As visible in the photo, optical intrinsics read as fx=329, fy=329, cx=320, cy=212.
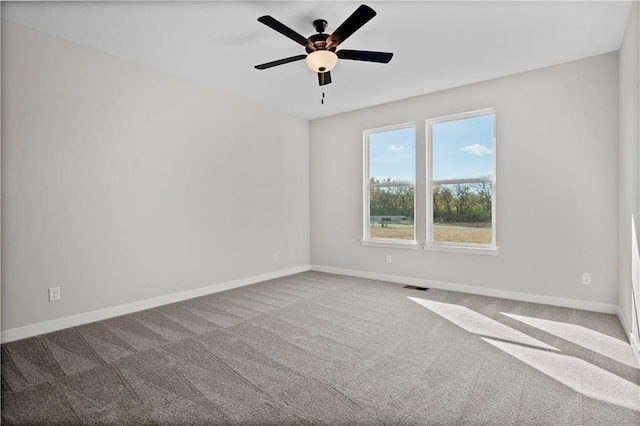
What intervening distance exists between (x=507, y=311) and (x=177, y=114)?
4433 mm

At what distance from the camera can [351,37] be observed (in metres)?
3.13

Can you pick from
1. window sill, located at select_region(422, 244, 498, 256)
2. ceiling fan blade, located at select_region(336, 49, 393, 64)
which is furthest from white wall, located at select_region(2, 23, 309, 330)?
window sill, located at select_region(422, 244, 498, 256)

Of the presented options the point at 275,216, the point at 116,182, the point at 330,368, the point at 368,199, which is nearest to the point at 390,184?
the point at 368,199

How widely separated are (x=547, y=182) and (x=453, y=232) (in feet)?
4.10

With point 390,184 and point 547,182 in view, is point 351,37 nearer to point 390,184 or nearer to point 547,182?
point 390,184

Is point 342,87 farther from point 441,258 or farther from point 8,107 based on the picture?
point 8,107

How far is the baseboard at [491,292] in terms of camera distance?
3.54 m

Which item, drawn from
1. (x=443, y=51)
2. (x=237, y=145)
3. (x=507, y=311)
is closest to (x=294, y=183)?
(x=237, y=145)

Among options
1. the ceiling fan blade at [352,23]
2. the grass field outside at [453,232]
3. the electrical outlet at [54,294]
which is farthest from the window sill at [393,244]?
the electrical outlet at [54,294]

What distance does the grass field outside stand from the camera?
430 centimetres

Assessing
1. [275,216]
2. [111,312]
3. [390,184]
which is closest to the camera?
[111,312]

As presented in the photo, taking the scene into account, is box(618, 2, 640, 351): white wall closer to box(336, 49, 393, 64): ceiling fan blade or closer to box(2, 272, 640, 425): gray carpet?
box(2, 272, 640, 425): gray carpet

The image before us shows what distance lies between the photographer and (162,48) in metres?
3.31

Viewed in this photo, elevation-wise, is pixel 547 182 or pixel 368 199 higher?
pixel 547 182
